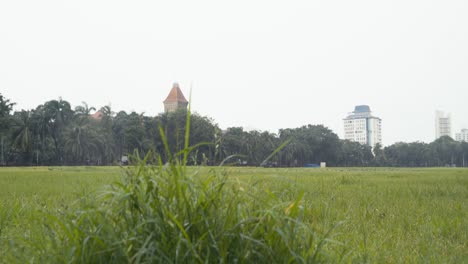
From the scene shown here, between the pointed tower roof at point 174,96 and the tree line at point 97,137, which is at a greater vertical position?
the pointed tower roof at point 174,96

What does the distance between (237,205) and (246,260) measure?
10.7 inches

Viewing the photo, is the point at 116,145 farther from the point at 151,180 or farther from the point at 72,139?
the point at 151,180

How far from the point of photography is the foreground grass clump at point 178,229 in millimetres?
2045

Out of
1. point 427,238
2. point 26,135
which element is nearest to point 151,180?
point 427,238

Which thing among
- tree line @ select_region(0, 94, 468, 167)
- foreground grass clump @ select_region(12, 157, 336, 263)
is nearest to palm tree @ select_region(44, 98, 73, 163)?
tree line @ select_region(0, 94, 468, 167)

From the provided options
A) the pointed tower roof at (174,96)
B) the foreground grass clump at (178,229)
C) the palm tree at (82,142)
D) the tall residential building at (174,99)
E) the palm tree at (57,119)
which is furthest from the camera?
the pointed tower roof at (174,96)

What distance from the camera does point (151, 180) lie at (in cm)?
213

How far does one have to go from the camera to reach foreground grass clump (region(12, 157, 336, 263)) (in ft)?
6.71

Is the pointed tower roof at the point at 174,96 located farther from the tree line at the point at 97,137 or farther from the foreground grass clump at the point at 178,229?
the foreground grass clump at the point at 178,229

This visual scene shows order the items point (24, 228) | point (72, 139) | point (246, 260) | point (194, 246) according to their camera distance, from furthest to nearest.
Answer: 1. point (72, 139)
2. point (24, 228)
3. point (246, 260)
4. point (194, 246)

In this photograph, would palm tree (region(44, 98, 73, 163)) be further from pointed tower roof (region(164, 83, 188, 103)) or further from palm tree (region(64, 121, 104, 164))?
pointed tower roof (region(164, 83, 188, 103))

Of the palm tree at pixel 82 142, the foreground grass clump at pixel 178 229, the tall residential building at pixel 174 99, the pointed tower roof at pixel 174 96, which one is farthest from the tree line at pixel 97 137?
the foreground grass clump at pixel 178 229

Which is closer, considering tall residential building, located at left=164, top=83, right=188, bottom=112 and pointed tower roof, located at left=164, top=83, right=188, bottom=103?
tall residential building, located at left=164, top=83, right=188, bottom=112

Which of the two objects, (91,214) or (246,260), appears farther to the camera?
(91,214)
